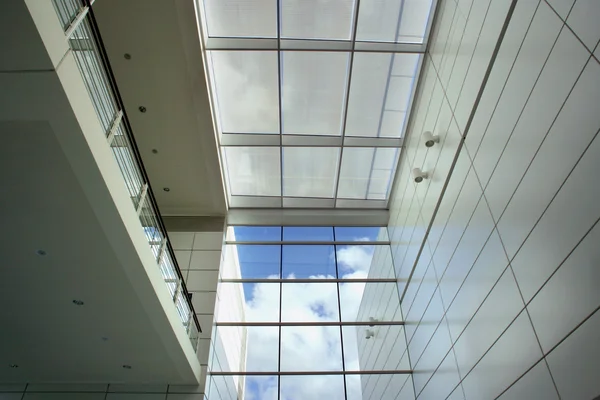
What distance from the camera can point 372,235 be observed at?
17.1 metres

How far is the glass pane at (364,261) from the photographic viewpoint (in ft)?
52.5

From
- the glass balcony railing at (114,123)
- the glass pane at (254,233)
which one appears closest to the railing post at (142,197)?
the glass balcony railing at (114,123)

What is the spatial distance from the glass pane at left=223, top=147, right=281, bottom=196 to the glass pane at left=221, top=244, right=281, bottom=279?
2265 mm

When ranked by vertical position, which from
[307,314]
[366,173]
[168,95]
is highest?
[366,173]

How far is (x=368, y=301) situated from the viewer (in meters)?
15.4

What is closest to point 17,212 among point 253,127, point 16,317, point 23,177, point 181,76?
point 23,177

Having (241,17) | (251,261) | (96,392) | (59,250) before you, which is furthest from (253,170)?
(59,250)

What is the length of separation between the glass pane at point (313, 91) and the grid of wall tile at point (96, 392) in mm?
8912

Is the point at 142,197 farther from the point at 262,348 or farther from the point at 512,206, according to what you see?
the point at 262,348

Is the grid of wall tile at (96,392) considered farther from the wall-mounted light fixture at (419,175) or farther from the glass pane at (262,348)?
the wall-mounted light fixture at (419,175)

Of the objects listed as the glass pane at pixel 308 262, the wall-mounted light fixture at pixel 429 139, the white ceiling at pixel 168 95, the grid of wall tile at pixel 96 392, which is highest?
the white ceiling at pixel 168 95

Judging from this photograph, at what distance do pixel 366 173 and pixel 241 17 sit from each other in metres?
7.41

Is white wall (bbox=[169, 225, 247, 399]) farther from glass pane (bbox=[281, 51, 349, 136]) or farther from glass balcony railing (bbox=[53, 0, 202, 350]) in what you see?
glass pane (bbox=[281, 51, 349, 136])

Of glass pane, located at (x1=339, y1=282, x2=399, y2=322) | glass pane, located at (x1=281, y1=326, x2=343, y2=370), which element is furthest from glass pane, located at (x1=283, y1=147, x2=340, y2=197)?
glass pane, located at (x1=281, y1=326, x2=343, y2=370)
